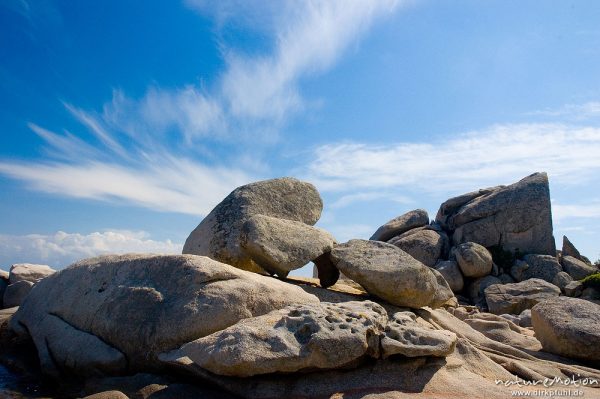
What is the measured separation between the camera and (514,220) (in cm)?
3656

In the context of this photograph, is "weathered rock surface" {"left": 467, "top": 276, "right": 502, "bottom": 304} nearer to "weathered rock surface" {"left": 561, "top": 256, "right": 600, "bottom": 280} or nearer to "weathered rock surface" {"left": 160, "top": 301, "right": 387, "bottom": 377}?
"weathered rock surface" {"left": 561, "top": 256, "right": 600, "bottom": 280}

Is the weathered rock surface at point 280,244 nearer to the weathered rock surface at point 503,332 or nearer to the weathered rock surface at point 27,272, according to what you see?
the weathered rock surface at point 503,332

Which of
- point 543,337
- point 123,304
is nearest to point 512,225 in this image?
point 543,337

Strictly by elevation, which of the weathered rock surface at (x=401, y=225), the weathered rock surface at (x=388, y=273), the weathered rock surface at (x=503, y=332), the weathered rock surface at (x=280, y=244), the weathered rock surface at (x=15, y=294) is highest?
the weathered rock surface at (x=401, y=225)

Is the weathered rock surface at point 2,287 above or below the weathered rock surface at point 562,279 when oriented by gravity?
below

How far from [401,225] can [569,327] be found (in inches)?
1054

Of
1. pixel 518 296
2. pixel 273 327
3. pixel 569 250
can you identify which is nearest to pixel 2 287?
pixel 273 327

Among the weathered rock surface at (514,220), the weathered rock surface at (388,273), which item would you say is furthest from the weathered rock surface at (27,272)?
the weathered rock surface at (514,220)

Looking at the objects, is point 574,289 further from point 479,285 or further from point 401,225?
point 401,225

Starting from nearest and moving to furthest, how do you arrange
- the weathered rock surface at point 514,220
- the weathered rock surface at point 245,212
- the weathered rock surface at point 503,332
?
the weathered rock surface at point 245,212, the weathered rock surface at point 503,332, the weathered rock surface at point 514,220

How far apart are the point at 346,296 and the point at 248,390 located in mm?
5470

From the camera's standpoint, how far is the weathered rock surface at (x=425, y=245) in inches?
1390

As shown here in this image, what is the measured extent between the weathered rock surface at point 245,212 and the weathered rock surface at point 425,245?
21.9m

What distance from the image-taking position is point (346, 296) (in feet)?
41.7
